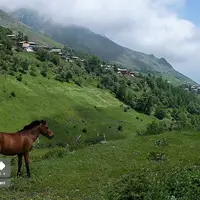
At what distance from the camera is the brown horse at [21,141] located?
22766mm

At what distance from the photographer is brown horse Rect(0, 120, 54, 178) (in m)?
22.8

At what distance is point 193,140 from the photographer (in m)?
37.4

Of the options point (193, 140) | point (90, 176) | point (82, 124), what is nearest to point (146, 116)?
point (82, 124)

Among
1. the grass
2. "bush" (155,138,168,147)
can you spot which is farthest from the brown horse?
"bush" (155,138,168,147)

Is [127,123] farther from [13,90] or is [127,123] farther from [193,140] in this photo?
[193,140]

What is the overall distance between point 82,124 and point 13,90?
29.4 m

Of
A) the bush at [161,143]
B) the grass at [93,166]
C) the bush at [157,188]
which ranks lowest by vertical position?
the grass at [93,166]

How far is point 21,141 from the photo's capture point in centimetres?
2339

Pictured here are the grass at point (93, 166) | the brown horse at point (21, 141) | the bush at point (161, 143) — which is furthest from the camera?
the bush at point (161, 143)

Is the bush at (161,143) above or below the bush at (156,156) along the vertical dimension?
above

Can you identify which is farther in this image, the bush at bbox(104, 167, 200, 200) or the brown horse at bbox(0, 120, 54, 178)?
the brown horse at bbox(0, 120, 54, 178)

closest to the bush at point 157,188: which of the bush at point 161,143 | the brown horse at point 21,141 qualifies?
the brown horse at point 21,141

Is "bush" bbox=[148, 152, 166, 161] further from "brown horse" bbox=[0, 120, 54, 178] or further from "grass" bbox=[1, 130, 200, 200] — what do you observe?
"brown horse" bbox=[0, 120, 54, 178]

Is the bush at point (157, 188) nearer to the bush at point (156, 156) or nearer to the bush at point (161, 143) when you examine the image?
the bush at point (156, 156)
